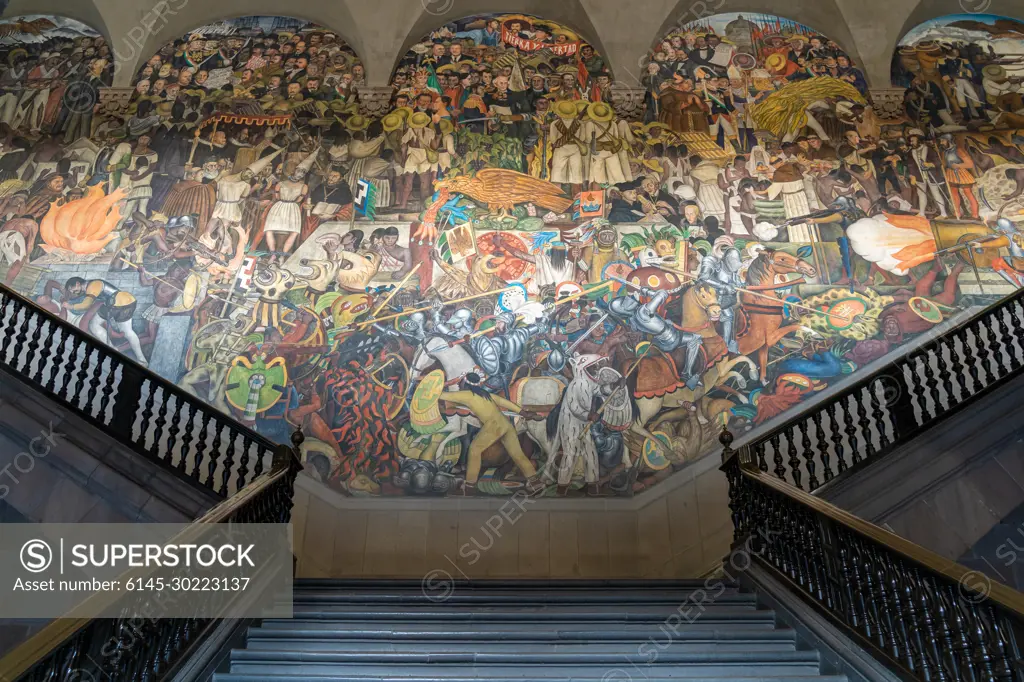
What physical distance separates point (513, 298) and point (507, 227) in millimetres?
879

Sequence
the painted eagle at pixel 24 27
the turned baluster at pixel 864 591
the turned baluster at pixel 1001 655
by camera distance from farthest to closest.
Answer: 1. the painted eagle at pixel 24 27
2. the turned baluster at pixel 864 591
3. the turned baluster at pixel 1001 655

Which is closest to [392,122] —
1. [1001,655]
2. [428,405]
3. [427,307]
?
[427,307]

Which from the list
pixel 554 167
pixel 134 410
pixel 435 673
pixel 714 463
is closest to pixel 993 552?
pixel 714 463

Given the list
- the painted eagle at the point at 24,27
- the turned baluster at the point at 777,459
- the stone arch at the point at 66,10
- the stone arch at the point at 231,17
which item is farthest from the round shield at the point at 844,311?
the painted eagle at the point at 24,27

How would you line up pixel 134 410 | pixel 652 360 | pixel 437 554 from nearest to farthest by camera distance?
pixel 134 410 < pixel 437 554 < pixel 652 360

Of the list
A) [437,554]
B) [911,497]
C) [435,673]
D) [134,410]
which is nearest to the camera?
[435,673]

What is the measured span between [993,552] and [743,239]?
12.4 ft

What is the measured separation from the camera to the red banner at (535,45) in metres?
10.7

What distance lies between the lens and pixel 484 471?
8.02m

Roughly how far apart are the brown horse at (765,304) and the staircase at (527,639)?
10.8 feet

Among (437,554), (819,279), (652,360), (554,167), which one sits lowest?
(437,554)

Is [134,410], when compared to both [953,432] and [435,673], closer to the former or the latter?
[435,673]

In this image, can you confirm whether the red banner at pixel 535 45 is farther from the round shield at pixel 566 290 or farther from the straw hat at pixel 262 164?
the round shield at pixel 566 290

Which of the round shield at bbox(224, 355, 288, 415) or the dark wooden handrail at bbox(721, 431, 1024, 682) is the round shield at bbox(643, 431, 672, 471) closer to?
the dark wooden handrail at bbox(721, 431, 1024, 682)
